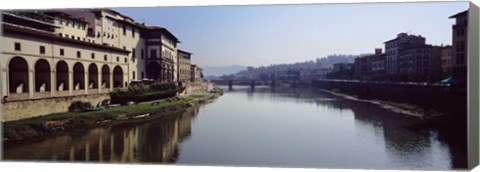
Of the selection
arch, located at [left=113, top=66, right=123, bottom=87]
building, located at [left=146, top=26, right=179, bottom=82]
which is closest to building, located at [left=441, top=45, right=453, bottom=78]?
building, located at [left=146, top=26, right=179, bottom=82]

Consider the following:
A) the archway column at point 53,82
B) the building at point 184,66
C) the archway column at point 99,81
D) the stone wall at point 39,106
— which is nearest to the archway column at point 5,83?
the stone wall at point 39,106

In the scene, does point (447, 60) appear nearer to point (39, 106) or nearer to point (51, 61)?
point (51, 61)

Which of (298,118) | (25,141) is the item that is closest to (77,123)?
(25,141)

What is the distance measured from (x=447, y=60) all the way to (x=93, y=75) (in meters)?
8.56

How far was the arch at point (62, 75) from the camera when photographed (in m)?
9.87

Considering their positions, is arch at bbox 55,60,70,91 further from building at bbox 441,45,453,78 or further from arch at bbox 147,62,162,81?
building at bbox 441,45,453,78

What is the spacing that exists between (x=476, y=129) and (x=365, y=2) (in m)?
3.05

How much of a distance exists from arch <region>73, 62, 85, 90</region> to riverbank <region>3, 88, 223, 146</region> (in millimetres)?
699

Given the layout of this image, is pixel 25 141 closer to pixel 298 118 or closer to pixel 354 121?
pixel 298 118

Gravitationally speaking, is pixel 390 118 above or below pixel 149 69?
below

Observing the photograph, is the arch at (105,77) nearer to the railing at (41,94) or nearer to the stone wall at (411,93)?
the railing at (41,94)

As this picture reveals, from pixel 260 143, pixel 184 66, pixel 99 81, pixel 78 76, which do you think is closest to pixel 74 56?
pixel 78 76

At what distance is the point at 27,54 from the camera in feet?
30.1

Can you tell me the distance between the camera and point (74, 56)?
1031 cm
